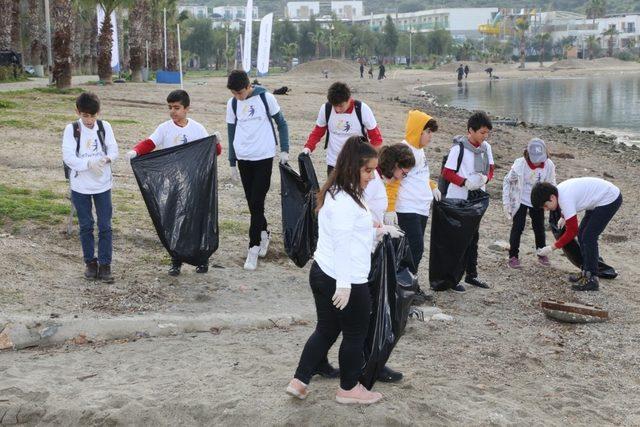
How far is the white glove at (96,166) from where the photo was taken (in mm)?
6449

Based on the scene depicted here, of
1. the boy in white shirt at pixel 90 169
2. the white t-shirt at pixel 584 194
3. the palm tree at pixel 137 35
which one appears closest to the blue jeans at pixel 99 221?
the boy in white shirt at pixel 90 169

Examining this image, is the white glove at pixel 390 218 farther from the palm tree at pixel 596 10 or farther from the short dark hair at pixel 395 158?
the palm tree at pixel 596 10

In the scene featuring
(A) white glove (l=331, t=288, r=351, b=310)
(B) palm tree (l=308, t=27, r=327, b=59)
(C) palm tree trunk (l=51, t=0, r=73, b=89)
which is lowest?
(A) white glove (l=331, t=288, r=351, b=310)

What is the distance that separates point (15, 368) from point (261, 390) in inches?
64.6

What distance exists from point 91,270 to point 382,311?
309 cm

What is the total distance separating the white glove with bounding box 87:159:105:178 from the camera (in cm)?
645

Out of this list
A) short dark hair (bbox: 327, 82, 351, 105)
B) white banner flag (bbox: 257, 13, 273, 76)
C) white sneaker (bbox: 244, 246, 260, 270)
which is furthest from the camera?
white banner flag (bbox: 257, 13, 273, 76)

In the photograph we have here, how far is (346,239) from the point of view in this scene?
4285 mm

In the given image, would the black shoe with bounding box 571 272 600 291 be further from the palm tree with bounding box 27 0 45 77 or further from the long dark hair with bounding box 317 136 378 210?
the palm tree with bounding box 27 0 45 77

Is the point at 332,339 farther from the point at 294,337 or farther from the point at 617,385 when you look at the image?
the point at 617,385

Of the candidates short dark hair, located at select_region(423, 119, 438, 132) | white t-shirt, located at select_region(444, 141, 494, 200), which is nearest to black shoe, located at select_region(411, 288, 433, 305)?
white t-shirt, located at select_region(444, 141, 494, 200)

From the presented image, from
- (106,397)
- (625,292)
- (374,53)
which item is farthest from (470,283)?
(374,53)

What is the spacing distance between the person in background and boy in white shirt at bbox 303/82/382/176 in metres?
1.80

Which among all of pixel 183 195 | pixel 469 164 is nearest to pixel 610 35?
pixel 469 164
